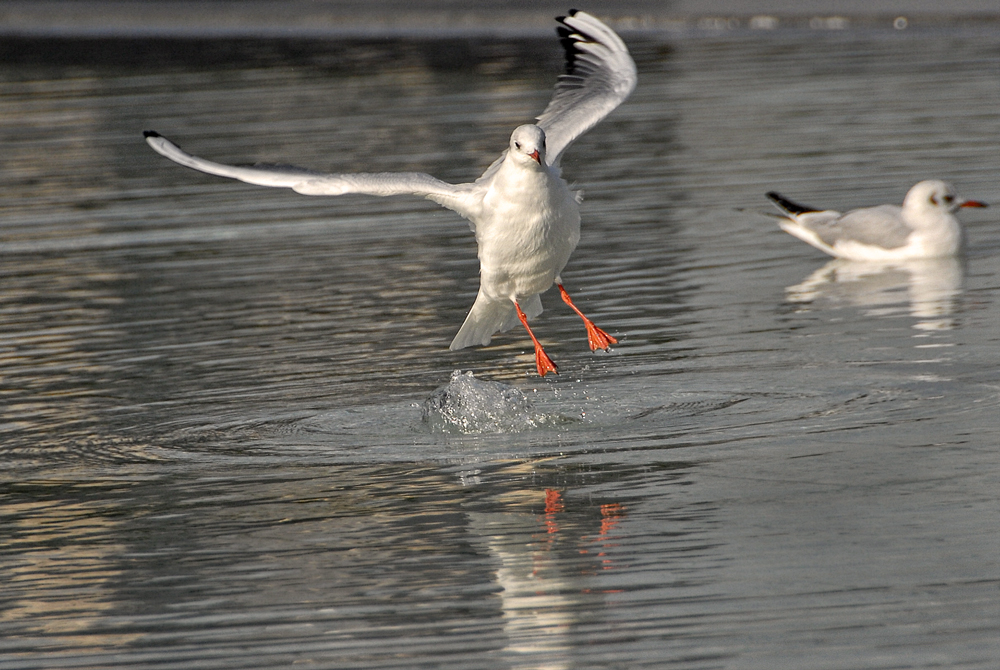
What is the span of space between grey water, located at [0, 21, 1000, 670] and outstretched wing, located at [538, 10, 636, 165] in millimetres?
1422

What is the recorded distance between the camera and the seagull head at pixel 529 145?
30.7 feet

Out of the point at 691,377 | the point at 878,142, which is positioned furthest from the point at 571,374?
the point at 878,142

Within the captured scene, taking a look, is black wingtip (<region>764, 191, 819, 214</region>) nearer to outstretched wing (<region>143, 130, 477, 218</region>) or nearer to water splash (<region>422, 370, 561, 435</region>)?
outstretched wing (<region>143, 130, 477, 218</region>)

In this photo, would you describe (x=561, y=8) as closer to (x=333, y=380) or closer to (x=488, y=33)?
(x=488, y=33)

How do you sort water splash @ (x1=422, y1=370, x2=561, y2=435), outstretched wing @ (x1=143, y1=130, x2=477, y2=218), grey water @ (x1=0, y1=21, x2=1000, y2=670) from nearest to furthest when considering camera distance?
grey water @ (x1=0, y1=21, x2=1000, y2=670)
water splash @ (x1=422, y1=370, x2=561, y2=435)
outstretched wing @ (x1=143, y1=130, x2=477, y2=218)

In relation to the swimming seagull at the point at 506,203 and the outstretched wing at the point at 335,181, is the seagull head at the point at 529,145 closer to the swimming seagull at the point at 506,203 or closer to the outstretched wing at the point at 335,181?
the swimming seagull at the point at 506,203

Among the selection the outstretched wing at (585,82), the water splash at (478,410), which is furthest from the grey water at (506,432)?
the outstretched wing at (585,82)

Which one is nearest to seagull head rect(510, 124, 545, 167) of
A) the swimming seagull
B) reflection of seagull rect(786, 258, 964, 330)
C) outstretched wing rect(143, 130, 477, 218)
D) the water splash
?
the swimming seagull

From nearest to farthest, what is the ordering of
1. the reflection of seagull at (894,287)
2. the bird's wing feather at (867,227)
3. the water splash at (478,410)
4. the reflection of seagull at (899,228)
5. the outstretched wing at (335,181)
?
the water splash at (478,410) < the outstretched wing at (335,181) < the reflection of seagull at (894,287) < the reflection of seagull at (899,228) < the bird's wing feather at (867,227)

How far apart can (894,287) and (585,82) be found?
3.18 m

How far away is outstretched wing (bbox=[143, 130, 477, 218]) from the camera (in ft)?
32.3

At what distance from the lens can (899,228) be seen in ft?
47.2

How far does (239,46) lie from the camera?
141ft

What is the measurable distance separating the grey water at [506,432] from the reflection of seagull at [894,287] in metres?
0.06
